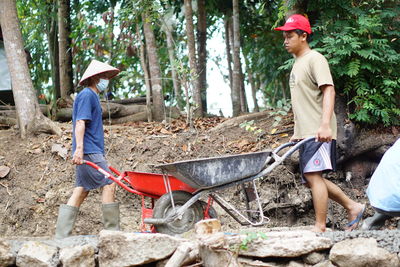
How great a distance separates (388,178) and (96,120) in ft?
9.21

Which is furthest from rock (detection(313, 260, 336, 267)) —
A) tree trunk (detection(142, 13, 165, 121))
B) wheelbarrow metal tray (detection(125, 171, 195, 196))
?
tree trunk (detection(142, 13, 165, 121))

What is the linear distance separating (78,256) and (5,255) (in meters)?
0.60

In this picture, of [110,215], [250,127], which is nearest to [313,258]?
[110,215]

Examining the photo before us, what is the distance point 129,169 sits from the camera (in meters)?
7.45

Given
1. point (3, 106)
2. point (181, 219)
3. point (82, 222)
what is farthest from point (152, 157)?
point (3, 106)

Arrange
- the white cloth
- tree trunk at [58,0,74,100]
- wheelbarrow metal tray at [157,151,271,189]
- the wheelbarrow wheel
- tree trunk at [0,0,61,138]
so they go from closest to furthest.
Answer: the white cloth → wheelbarrow metal tray at [157,151,271,189] → the wheelbarrow wheel → tree trunk at [0,0,61,138] → tree trunk at [58,0,74,100]

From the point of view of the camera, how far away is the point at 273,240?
4.46m

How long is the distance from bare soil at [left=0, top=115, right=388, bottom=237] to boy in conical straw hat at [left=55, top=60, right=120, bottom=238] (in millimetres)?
1453

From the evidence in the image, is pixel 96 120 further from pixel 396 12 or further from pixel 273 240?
pixel 396 12

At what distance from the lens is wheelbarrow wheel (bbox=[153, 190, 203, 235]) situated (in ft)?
16.9

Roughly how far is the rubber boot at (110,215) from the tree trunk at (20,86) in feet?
9.43

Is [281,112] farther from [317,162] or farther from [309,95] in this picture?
[317,162]

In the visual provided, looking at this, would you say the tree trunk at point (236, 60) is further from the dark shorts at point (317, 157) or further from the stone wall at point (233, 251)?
the stone wall at point (233, 251)

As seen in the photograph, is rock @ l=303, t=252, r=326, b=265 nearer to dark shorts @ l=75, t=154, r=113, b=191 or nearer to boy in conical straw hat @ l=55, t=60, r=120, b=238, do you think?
boy in conical straw hat @ l=55, t=60, r=120, b=238
